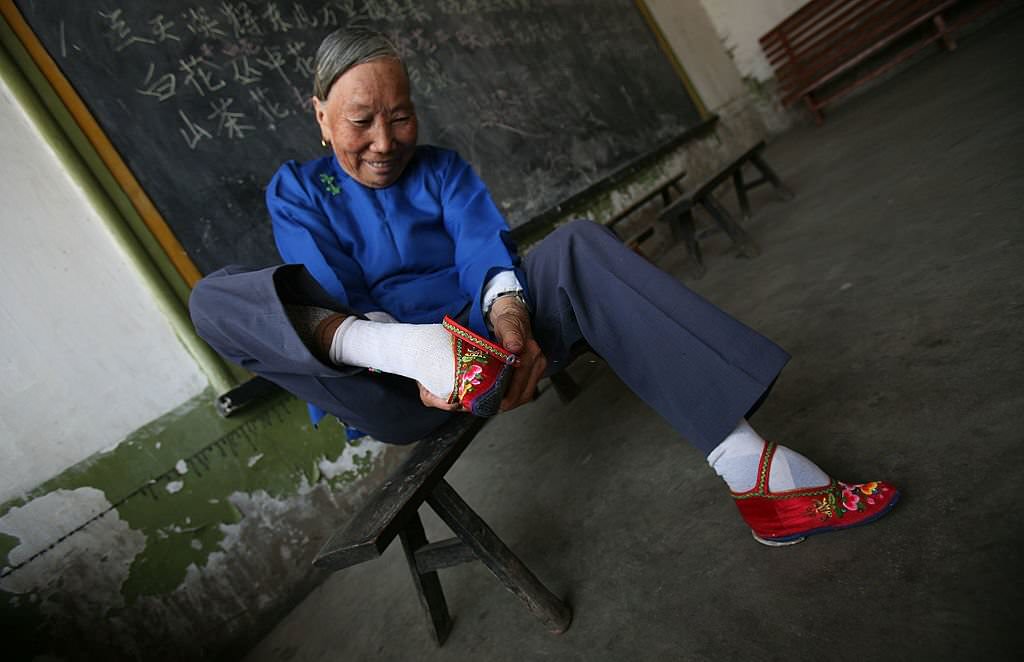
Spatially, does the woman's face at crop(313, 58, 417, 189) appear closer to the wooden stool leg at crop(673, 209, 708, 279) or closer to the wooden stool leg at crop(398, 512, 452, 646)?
the wooden stool leg at crop(398, 512, 452, 646)

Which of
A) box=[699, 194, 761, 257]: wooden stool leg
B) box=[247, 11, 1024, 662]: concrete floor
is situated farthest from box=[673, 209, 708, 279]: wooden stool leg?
box=[247, 11, 1024, 662]: concrete floor

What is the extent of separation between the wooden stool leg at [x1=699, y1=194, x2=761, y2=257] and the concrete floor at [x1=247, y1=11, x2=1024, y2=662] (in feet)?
0.96

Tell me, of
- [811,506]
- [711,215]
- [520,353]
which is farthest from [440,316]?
[711,215]

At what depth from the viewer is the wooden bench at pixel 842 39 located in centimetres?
597

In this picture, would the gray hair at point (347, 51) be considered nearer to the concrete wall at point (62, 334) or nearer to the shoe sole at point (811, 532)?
the concrete wall at point (62, 334)

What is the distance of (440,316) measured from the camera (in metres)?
1.55

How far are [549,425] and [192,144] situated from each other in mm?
1938

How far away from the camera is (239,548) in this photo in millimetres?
2053

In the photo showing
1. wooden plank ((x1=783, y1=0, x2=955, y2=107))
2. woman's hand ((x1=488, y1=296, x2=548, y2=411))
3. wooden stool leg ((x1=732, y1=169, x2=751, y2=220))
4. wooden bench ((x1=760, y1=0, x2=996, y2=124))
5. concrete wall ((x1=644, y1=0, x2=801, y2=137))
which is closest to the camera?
woman's hand ((x1=488, y1=296, x2=548, y2=411))

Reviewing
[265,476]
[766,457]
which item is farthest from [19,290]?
[766,457]

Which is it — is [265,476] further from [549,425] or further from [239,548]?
[549,425]

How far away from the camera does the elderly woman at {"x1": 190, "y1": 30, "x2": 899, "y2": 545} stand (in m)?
1.07

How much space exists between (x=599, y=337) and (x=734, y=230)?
2384mm

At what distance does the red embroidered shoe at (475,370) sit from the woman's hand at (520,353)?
7 cm
